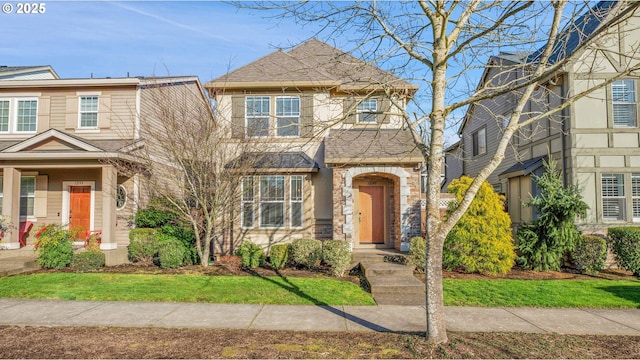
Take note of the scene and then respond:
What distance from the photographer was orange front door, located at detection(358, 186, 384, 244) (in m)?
13.2

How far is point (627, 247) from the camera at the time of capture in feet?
35.9

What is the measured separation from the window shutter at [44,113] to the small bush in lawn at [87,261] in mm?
6531

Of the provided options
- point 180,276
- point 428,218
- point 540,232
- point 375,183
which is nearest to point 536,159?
point 540,232

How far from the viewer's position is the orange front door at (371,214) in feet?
43.5

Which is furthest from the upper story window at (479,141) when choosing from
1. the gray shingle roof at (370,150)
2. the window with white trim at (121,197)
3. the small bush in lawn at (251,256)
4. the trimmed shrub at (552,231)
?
the window with white trim at (121,197)

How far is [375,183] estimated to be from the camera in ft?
43.9

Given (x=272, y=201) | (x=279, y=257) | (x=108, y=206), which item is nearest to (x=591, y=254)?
(x=279, y=257)

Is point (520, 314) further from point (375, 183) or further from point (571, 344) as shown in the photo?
point (375, 183)

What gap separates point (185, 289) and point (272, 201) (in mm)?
4985

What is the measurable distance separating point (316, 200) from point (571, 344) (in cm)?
874

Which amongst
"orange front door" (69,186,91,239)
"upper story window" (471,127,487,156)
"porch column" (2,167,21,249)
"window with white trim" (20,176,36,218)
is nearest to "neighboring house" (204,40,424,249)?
"orange front door" (69,186,91,239)

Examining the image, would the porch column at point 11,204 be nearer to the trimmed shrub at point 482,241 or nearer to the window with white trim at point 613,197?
the trimmed shrub at point 482,241

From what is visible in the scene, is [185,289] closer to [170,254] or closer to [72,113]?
[170,254]

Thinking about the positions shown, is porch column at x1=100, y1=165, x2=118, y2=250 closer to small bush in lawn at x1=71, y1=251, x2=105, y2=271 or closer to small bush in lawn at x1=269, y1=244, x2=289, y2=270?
small bush in lawn at x1=71, y1=251, x2=105, y2=271
